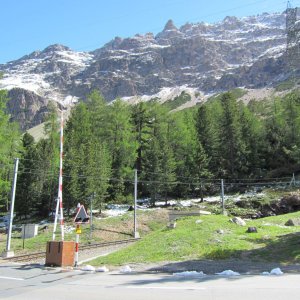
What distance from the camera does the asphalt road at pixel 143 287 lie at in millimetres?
9414

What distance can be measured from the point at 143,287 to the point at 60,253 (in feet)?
22.7

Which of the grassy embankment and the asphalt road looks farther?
the grassy embankment

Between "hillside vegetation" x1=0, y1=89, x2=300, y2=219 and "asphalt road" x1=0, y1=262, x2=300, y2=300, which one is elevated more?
"hillside vegetation" x1=0, y1=89, x2=300, y2=219

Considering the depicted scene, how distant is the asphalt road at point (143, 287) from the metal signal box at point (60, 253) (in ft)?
7.75

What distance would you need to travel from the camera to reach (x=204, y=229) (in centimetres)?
2369

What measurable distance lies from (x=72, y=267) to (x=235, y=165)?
47317 millimetres

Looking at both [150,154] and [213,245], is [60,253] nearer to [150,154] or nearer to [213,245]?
[213,245]

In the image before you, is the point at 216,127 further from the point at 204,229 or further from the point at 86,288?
the point at 86,288

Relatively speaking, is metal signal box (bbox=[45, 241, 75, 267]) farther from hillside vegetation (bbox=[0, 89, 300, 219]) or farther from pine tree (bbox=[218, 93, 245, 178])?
pine tree (bbox=[218, 93, 245, 178])

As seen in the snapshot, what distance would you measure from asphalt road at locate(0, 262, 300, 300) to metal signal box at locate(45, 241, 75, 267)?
2.36m

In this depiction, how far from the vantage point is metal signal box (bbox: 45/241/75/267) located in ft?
55.4

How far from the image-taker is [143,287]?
11.0 m

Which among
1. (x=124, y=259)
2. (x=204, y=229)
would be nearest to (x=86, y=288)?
(x=124, y=259)

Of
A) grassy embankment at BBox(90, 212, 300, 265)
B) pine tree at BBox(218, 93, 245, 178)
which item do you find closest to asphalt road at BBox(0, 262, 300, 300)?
grassy embankment at BBox(90, 212, 300, 265)
